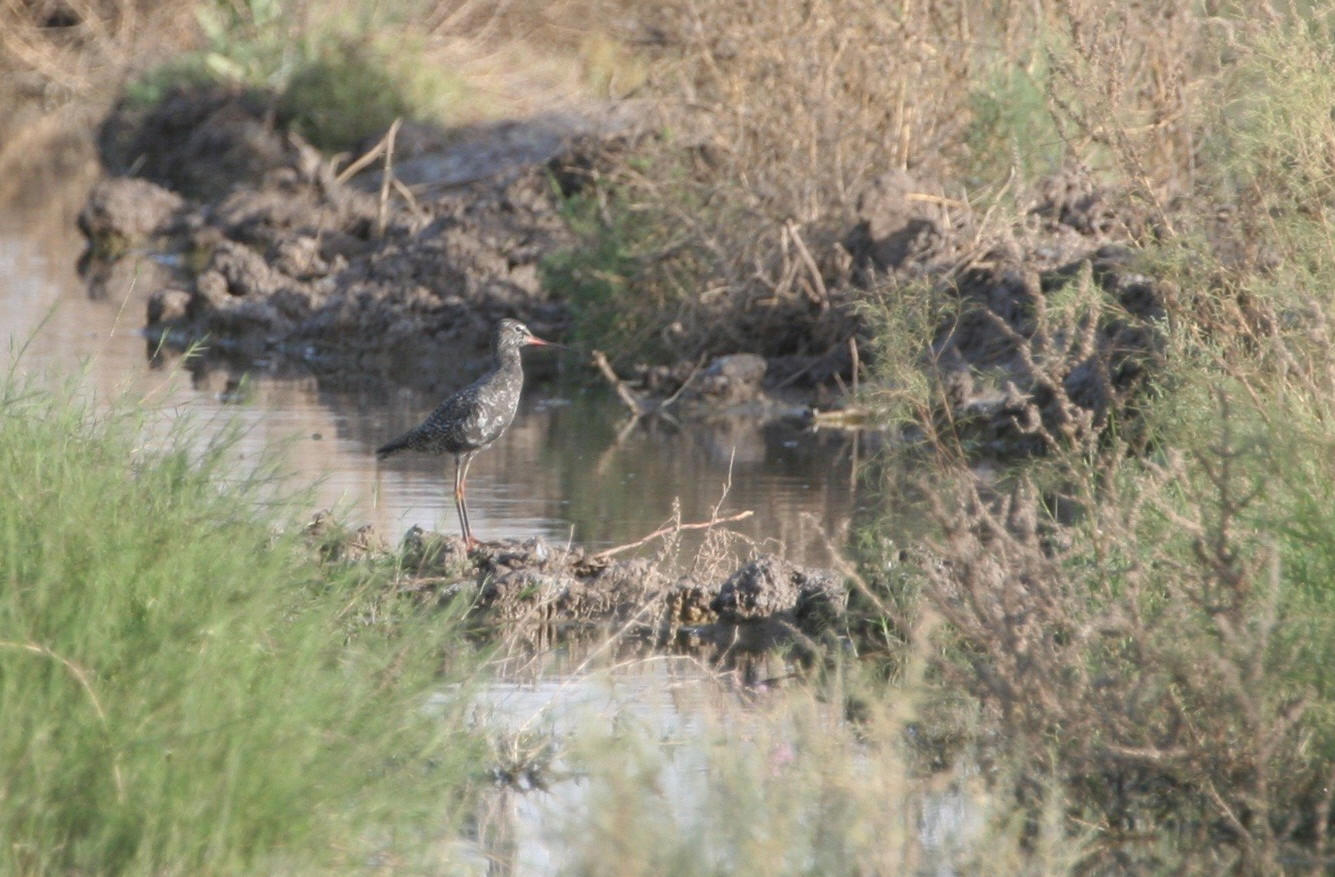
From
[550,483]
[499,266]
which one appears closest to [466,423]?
[550,483]

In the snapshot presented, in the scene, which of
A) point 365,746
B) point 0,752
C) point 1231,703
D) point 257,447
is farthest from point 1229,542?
point 257,447

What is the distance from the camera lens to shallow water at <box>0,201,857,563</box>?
898 cm

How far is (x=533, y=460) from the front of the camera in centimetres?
1117

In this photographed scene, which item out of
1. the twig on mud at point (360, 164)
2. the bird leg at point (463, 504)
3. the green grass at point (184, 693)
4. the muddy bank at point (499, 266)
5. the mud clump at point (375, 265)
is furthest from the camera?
the twig on mud at point (360, 164)

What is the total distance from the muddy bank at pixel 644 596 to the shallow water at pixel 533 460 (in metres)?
0.19

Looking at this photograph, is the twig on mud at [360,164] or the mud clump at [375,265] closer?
the mud clump at [375,265]

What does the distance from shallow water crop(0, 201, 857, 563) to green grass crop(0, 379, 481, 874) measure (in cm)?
67

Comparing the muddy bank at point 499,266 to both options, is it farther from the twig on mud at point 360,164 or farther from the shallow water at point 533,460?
the shallow water at point 533,460

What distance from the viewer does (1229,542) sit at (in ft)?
15.7

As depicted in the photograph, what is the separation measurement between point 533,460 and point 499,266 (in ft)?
16.4

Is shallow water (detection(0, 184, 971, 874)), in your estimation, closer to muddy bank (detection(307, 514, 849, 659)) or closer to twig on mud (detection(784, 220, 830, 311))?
muddy bank (detection(307, 514, 849, 659))

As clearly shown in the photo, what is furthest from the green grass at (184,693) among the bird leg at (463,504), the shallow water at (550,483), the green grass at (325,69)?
the green grass at (325,69)

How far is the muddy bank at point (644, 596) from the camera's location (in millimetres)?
7262

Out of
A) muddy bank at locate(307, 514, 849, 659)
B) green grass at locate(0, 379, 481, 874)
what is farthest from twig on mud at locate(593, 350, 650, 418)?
green grass at locate(0, 379, 481, 874)
